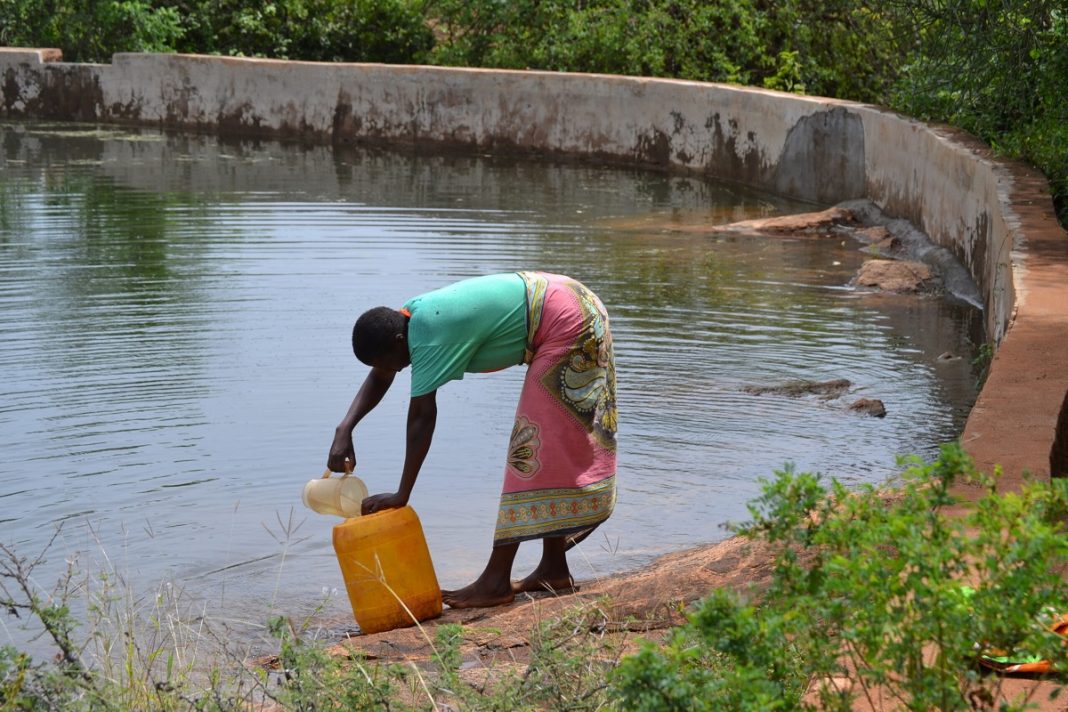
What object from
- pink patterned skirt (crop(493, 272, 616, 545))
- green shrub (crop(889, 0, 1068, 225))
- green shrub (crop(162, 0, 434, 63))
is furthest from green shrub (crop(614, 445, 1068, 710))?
green shrub (crop(162, 0, 434, 63))

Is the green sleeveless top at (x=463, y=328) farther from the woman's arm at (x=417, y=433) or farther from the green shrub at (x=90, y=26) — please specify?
the green shrub at (x=90, y=26)

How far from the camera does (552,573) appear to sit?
524 centimetres

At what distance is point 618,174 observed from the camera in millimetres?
17469

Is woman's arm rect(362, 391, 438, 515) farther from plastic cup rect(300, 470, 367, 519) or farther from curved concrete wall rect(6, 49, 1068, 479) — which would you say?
curved concrete wall rect(6, 49, 1068, 479)

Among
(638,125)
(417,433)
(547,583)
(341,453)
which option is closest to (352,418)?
(341,453)

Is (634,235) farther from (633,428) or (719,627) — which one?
(719,627)

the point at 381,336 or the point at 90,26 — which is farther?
the point at 90,26

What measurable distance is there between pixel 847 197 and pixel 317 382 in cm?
826

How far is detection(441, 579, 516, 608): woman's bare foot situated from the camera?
16.8ft

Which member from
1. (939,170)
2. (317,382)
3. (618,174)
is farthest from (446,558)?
(618,174)

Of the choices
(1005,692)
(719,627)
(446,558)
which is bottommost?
(446,558)

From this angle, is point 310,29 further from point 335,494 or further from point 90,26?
point 335,494

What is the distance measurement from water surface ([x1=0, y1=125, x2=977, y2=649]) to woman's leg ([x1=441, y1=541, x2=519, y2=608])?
1.47 feet

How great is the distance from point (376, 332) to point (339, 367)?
376 centimetres
